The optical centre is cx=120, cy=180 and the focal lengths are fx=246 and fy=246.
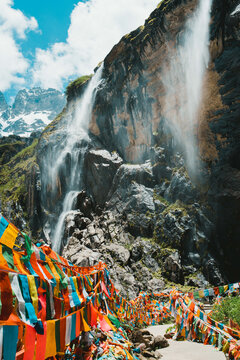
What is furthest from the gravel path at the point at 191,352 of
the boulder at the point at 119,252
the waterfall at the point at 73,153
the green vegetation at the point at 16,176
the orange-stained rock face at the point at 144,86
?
the green vegetation at the point at 16,176

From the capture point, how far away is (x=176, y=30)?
76.9ft

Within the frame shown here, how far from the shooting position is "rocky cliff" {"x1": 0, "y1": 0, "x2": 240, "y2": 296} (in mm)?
18734

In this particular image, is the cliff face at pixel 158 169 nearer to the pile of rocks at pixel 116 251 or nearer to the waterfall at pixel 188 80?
the pile of rocks at pixel 116 251

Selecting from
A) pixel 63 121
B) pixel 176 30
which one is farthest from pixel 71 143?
pixel 176 30

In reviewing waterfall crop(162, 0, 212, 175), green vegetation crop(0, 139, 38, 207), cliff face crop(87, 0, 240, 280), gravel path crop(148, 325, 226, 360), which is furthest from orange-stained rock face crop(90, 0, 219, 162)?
green vegetation crop(0, 139, 38, 207)

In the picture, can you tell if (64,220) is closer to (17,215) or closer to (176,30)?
(17,215)

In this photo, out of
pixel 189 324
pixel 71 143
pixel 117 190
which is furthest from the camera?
pixel 71 143

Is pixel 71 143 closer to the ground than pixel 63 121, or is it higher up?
closer to the ground

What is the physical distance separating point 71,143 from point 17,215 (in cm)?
1658

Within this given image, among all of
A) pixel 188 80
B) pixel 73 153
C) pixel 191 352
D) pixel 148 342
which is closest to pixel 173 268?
pixel 148 342

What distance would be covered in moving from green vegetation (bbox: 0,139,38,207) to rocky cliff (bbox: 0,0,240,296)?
1340 centimetres

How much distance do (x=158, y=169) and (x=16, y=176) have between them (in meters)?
40.7

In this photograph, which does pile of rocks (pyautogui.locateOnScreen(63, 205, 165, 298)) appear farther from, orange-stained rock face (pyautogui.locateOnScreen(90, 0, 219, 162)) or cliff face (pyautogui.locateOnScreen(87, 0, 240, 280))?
orange-stained rock face (pyautogui.locateOnScreen(90, 0, 219, 162))

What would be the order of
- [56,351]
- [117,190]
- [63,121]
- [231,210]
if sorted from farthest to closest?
[63,121] < [117,190] < [231,210] < [56,351]
